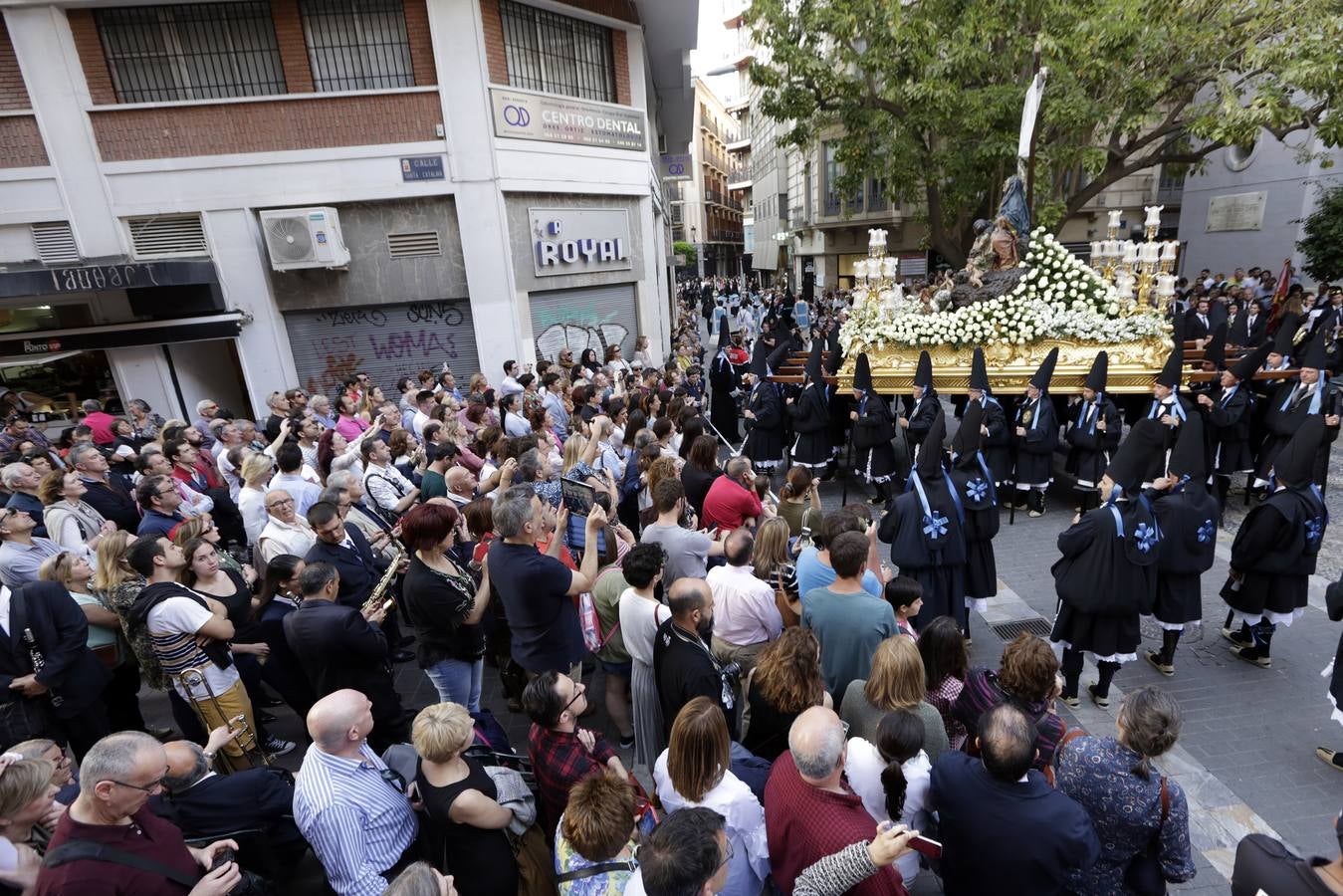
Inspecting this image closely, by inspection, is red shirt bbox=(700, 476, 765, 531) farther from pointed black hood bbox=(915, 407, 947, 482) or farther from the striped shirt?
the striped shirt

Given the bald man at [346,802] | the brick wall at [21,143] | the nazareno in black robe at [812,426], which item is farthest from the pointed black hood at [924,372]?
the brick wall at [21,143]

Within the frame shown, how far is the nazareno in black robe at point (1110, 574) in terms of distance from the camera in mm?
4332

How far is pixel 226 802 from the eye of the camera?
280 centimetres

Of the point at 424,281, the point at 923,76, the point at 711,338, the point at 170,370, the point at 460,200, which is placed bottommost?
the point at 711,338

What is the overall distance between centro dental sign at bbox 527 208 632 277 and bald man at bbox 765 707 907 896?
463 inches

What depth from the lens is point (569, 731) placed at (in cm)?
278

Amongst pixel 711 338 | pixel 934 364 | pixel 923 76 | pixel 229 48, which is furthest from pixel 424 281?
pixel 711 338

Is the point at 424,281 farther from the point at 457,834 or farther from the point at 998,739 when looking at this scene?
the point at 998,739

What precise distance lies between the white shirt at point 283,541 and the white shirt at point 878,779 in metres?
3.84

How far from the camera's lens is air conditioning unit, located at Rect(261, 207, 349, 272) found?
11.0 m

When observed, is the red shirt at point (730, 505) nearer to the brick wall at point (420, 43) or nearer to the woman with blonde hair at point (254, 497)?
the woman with blonde hair at point (254, 497)

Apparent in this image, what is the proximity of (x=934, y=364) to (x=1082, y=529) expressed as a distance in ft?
18.0

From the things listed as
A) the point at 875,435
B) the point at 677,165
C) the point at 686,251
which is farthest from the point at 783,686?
the point at 686,251

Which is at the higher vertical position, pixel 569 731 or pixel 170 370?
pixel 170 370
